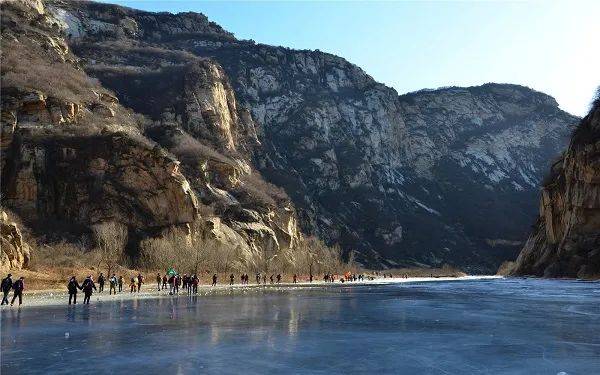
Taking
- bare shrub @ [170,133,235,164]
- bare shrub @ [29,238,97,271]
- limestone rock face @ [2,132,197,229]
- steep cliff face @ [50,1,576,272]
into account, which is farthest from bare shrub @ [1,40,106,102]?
bare shrub @ [29,238,97,271]

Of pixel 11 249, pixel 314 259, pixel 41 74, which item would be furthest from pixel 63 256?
pixel 314 259

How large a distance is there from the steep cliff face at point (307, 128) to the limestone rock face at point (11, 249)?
6921cm

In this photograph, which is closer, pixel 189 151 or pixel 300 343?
pixel 300 343

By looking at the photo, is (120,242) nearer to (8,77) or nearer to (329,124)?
(8,77)

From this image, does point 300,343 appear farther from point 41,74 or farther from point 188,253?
point 41,74

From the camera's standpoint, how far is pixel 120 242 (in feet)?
210

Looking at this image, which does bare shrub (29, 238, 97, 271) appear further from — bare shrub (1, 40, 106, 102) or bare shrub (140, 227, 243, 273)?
bare shrub (1, 40, 106, 102)

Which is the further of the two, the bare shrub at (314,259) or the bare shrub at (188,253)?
the bare shrub at (314,259)

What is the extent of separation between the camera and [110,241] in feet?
201

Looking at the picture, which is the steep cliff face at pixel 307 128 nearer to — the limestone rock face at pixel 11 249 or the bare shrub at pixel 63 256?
the bare shrub at pixel 63 256

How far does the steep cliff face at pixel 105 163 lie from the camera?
69.5 meters

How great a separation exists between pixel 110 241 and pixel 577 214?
192 ft

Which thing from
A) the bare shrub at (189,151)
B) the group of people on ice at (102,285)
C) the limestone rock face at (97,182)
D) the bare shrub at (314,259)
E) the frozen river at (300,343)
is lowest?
the frozen river at (300,343)

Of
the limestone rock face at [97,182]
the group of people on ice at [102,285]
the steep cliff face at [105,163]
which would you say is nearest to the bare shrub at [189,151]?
the steep cliff face at [105,163]
